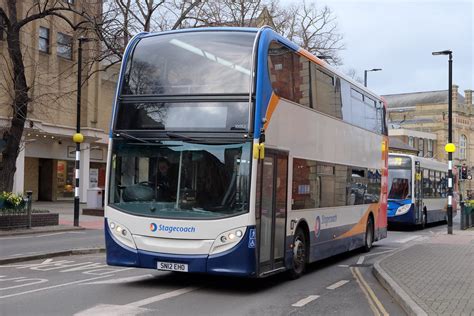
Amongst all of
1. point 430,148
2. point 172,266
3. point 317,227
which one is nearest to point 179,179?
point 172,266

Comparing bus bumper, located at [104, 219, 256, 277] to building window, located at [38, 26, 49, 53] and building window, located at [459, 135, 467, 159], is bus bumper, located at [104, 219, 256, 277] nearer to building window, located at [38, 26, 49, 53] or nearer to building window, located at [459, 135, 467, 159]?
building window, located at [38, 26, 49, 53]

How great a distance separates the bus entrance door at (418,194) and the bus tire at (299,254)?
1502cm

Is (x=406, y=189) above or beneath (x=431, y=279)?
above

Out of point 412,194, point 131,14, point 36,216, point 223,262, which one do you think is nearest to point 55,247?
point 36,216

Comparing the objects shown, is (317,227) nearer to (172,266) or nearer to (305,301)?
(305,301)

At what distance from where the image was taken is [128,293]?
8.94 meters

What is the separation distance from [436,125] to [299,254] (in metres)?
82.9

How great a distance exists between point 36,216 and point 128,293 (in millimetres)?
11961

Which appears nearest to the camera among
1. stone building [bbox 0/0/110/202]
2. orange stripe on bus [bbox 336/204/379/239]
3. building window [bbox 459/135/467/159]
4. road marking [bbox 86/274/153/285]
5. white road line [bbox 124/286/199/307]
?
white road line [bbox 124/286/199/307]

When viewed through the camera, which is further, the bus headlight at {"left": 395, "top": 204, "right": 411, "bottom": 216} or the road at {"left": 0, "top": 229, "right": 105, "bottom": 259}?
the bus headlight at {"left": 395, "top": 204, "right": 411, "bottom": 216}

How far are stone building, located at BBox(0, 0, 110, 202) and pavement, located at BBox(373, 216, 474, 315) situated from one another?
930 inches

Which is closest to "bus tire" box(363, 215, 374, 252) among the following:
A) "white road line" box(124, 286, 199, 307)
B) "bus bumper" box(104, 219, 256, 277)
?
"white road line" box(124, 286, 199, 307)

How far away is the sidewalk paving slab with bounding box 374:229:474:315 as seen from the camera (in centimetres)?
795

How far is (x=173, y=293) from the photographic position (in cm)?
909
